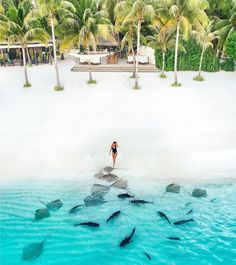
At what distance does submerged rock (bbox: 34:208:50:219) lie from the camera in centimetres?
1052

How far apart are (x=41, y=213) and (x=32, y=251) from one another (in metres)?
1.68

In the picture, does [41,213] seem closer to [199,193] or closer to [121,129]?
[199,193]

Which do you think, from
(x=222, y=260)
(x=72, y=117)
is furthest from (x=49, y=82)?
(x=222, y=260)

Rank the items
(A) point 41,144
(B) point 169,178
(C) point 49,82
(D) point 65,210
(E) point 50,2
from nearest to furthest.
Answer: (D) point 65,210, (B) point 169,178, (A) point 41,144, (E) point 50,2, (C) point 49,82

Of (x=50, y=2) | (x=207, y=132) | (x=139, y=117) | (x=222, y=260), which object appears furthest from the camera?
(x=50, y=2)

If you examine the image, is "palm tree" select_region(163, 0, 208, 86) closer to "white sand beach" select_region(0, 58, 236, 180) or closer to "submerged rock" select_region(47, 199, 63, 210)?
"white sand beach" select_region(0, 58, 236, 180)

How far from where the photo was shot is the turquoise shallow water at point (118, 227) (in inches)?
355

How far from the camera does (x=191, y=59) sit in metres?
31.8

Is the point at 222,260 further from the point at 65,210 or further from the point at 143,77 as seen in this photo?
the point at 143,77

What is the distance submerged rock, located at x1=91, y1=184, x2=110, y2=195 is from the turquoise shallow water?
187 millimetres

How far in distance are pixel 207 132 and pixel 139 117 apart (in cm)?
437

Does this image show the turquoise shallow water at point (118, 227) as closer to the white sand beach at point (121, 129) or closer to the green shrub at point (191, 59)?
the white sand beach at point (121, 129)

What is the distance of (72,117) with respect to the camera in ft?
61.5

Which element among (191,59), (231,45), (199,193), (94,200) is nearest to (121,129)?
(94,200)
